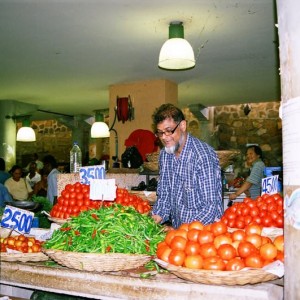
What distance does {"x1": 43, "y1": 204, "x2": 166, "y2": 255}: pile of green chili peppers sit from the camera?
2.26 meters

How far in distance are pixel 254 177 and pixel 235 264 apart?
556cm

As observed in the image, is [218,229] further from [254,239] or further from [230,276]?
[230,276]

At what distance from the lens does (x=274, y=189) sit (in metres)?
3.96

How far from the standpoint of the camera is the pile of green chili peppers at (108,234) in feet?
7.41

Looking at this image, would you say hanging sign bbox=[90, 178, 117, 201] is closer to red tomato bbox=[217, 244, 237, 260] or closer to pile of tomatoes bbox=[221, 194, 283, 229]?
pile of tomatoes bbox=[221, 194, 283, 229]

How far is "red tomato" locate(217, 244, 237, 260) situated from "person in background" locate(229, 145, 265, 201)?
17.8 feet

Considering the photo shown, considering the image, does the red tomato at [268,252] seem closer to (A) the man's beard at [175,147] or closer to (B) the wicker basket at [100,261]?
(B) the wicker basket at [100,261]

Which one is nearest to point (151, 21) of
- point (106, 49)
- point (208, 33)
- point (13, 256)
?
point (208, 33)

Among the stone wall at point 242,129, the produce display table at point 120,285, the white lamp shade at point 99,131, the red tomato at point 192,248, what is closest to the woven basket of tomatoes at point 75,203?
the produce display table at point 120,285

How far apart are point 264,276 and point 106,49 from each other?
6156mm

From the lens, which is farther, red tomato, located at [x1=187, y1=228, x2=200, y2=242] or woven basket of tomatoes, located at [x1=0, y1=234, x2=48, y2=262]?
woven basket of tomatoes, located at [x1=0, y1=234, x2=48, y2=262]

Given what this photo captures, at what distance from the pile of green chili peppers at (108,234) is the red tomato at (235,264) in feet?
1.86

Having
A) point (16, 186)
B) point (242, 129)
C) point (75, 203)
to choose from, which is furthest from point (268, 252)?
point (242, 129)

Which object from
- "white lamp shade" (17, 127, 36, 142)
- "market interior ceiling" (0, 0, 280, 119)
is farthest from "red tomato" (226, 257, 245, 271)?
"white lamp shade" (17, 127, 36, 142)
